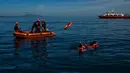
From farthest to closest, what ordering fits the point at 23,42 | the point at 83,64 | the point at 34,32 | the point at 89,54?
the point at 34,32, the point at 23,42, the point at 89,54, the point at 83,64

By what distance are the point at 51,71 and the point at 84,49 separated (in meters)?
9.74

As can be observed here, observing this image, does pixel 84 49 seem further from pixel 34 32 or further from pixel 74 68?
pixel 34 32

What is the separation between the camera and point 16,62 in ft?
80.0

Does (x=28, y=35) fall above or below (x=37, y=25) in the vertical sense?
below

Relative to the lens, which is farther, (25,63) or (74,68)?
(25,63)

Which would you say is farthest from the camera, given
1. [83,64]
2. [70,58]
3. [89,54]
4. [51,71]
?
[89,54]

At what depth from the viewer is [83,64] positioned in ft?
77.5

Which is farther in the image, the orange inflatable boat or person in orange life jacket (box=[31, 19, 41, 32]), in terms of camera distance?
person in orange life jacket (box=[31, 19, 41, 32])

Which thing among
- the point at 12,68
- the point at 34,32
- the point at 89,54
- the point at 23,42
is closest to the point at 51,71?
the point at 12,68

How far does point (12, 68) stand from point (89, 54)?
9.25m

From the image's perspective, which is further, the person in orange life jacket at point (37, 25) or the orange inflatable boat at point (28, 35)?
the person in orange life jacket at point (37, 25)

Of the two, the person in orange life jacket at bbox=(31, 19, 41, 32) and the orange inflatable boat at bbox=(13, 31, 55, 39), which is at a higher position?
the person in orange life jacket at bbox=(31, 19, 41, 32)

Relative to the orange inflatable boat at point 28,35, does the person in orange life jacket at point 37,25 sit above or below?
above

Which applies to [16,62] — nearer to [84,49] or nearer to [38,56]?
[38,56]
